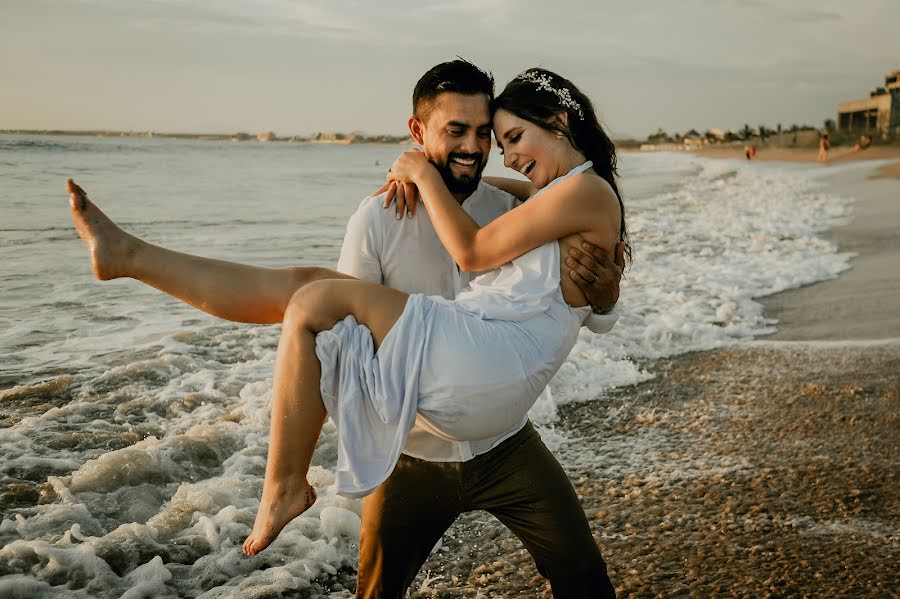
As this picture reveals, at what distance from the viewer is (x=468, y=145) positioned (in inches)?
129

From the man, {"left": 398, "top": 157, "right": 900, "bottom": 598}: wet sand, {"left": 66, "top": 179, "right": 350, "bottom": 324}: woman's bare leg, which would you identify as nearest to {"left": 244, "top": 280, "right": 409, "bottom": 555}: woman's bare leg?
{"left": 66, "top": 179, "right": 350, "bottom": 324}: woman's bare leg

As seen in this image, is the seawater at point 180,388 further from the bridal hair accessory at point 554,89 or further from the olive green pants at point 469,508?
the bridal hair accessory at point 554,89

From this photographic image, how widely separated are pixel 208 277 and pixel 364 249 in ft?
2.03

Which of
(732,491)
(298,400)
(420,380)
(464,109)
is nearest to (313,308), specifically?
(298,400)

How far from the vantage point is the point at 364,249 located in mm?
3102

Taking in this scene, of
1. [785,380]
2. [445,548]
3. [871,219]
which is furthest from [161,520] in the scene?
[871,219]

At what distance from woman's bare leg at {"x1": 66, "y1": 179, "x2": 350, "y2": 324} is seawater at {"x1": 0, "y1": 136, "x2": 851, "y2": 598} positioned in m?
1.74

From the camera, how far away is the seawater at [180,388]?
4.08 metres

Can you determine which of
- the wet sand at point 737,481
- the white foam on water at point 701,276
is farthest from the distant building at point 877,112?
the wet sand at point 737,481

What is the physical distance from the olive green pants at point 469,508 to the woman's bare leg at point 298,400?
404mm

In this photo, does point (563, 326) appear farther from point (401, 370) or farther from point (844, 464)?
point (844, 464)

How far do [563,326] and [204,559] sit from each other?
2452 millimetres

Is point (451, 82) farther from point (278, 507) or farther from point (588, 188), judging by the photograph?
point (278, 507)

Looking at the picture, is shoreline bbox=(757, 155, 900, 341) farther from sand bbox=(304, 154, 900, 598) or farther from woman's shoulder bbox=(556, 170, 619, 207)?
woman's shoulder bbox=(556, 170, 619, 207)
